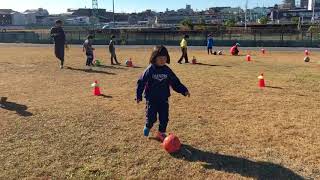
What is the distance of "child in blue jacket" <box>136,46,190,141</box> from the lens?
6.93 meters

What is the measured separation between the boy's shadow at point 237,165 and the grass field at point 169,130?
0.01 meters

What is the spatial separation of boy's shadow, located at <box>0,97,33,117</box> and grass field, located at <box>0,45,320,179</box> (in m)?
0.03

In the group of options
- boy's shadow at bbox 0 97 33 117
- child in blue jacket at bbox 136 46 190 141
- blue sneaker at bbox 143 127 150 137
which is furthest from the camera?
boy's shadow at bbox 0 97 33 117

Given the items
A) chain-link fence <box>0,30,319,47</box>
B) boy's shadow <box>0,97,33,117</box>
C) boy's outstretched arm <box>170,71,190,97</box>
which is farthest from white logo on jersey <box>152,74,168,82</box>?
chain-link fence <box>0,30,319,47</box>

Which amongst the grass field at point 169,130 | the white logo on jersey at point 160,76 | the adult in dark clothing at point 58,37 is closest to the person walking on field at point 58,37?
the adult in dark clothing at point 58,37

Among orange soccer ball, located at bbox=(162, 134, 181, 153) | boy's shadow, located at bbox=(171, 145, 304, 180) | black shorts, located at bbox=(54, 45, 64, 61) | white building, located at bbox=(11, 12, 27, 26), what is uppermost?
white building, located at bbox=(11, 12, 27, 26)

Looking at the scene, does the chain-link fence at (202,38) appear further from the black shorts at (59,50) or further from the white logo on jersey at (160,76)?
the white logo on jersey at (160,76)

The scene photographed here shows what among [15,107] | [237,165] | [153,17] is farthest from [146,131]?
[153,17]

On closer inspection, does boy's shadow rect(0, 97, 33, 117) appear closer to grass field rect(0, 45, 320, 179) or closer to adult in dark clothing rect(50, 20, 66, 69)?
grass field rect(0, 45, 320, 179)

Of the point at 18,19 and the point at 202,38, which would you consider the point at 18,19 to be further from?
the point at 202,38

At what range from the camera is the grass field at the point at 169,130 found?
608 cm

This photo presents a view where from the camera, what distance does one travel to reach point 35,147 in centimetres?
710

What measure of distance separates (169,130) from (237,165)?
2.16 meters

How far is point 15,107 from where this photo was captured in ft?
33.7
